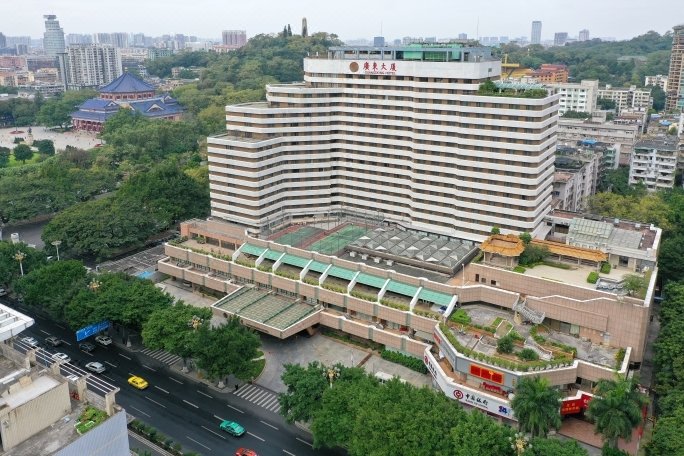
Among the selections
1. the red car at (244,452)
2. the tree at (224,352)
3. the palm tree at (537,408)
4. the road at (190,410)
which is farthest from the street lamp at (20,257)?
the palm tree at (537,408)

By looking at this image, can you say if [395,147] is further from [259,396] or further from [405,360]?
[259,396]

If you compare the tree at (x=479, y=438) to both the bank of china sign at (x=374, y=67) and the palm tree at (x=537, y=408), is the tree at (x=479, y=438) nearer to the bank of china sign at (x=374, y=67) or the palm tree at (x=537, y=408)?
the palm tree at (x=537, y=408)

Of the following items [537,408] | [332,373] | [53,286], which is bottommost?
[332,373]

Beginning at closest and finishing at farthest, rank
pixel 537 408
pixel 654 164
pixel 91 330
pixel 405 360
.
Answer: pixel 537 408
pixel 405 360
pixel 91 330
pixel 654 164

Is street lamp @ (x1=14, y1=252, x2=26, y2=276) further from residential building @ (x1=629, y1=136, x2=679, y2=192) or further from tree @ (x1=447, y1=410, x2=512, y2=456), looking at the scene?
residential building @ (x1=629, y1=136, x2=679, y2=192)

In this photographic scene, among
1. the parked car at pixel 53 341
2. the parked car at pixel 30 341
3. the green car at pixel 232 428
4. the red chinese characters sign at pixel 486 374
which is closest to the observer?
the green car at pixel 232 428

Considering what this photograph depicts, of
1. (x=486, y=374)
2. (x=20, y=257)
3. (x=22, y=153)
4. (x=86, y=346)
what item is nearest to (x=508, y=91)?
(x=486, y=374)
